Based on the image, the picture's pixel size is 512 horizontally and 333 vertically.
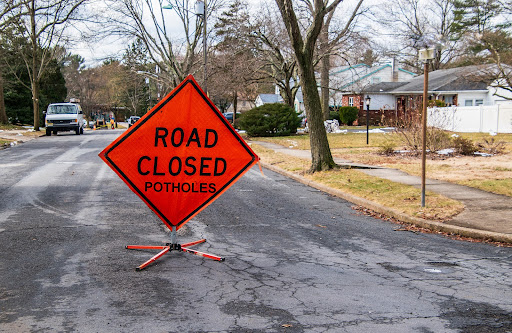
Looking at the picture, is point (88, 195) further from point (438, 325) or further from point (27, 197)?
point (438, 325)

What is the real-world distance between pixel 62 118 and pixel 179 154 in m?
32.0

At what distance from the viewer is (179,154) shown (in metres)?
6.00

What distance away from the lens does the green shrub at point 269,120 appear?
31.2 m

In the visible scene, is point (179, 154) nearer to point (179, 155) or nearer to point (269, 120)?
point (179, 155)

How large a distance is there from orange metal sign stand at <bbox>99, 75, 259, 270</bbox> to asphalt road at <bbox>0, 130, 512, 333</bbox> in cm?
68

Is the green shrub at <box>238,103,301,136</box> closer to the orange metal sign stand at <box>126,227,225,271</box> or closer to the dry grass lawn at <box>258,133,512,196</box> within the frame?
the dry grass lawn at <box>258,133,512,196</box>

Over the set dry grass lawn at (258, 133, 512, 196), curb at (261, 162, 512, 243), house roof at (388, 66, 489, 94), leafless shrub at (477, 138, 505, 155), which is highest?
house roof at (388, 66, 489, 94)

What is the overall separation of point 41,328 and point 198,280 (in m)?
1.60

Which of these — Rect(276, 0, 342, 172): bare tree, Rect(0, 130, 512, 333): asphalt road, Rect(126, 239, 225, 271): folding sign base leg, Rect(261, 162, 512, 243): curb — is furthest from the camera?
Rect(276, 0, 342, 172): bare tree

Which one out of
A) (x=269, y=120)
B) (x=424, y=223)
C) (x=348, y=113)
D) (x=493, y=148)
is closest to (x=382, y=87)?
(x=348, y=113)

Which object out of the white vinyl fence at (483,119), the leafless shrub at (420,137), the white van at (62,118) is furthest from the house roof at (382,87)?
the leafless shrub at (420,137)

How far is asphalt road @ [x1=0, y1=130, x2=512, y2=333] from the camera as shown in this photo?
4148mm

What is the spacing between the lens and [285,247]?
6656 mm

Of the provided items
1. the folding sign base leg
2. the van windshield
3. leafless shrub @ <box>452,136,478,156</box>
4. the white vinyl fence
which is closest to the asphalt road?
the folding sign base leg
